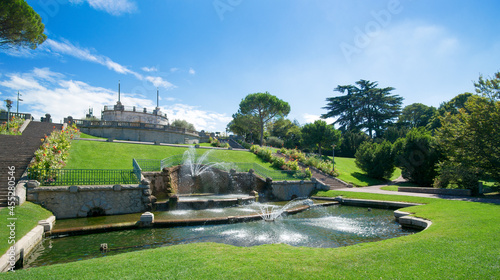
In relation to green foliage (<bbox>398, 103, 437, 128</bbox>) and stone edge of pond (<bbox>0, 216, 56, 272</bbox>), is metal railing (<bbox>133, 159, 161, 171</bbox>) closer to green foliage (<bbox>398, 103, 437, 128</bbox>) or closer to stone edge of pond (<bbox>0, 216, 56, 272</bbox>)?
stone edge of pond (<bbox>0, 216, 56, 272</bbox>)

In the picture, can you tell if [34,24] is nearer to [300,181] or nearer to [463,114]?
[300,181]

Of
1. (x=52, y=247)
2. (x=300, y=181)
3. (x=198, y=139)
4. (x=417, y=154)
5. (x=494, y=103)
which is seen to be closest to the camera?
(x=52, y=247)

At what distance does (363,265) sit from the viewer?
4.94 m

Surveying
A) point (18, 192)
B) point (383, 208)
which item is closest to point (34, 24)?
point (18, 192)

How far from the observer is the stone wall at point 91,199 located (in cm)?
1212

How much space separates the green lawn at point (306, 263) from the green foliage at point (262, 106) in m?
46.6

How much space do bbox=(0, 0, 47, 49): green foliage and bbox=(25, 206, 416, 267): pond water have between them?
20564mm

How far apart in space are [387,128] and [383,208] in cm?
4335

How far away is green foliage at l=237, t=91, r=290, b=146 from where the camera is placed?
53.4 m

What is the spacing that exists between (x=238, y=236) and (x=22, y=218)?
8766 mm

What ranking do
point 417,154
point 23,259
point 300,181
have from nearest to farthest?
1. point 23,259
2. point 300,181
3. point 417,154

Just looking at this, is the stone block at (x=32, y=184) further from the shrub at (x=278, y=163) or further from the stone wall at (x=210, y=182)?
the shrub at (x=278, y=163)

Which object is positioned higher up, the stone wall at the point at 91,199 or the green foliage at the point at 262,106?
the green foliage at the point at 262,106

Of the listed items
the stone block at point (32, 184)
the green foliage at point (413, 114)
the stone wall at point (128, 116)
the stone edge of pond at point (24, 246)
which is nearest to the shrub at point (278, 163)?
the stone block at point (32, 184)
